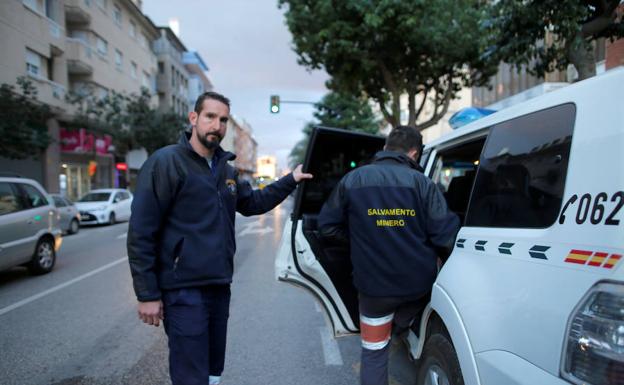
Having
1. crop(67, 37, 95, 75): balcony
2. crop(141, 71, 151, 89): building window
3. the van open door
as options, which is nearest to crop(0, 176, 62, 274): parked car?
the van open door

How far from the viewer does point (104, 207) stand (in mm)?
16141

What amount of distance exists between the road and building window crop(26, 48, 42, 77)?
49.2ft

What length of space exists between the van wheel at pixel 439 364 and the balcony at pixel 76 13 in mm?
25260

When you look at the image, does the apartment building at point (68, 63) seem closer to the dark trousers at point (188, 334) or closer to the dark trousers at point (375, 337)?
the dark trousers at point (188, 334)

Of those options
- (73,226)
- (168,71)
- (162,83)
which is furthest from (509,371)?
(168,71)

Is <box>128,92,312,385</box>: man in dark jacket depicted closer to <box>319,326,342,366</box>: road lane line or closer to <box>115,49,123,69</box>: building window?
<box>319,326,342,366</box>: road lane line

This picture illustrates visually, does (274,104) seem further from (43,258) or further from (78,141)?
(43,258)

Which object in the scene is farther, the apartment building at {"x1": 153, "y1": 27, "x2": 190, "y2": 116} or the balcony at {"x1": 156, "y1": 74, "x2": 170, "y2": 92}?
the apartment building at {"x1": 153, "y1": 27, "x2": 190, "y2": 116}

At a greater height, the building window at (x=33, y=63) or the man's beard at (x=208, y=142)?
the building window at (x=33, y=63)

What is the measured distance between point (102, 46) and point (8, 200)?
22.3 metres

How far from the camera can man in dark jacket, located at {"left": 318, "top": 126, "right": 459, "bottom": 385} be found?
7.42 feet

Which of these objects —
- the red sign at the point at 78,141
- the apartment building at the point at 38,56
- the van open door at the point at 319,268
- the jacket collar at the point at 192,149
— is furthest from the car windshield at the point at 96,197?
the jacket collar at the point at 192,149

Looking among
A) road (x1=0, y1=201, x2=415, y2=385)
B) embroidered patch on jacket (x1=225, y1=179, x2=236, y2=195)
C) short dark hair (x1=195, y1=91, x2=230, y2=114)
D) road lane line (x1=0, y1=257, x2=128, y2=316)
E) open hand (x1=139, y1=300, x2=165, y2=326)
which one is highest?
short dark hair (x1=195, y1=91, x2=230, y2=114)

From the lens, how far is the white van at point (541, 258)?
1.31 m
